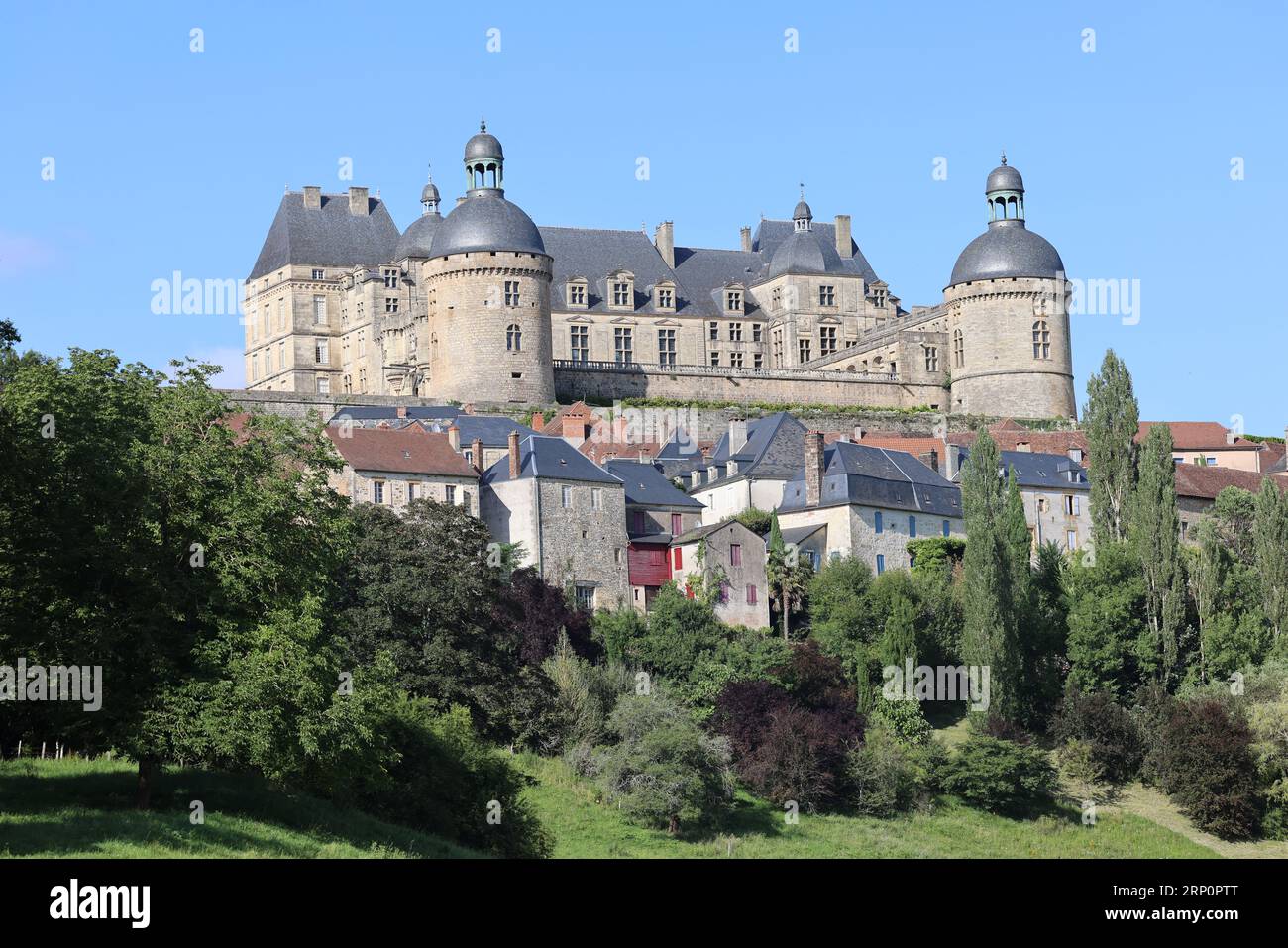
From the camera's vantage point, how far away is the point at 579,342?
90.1 metres

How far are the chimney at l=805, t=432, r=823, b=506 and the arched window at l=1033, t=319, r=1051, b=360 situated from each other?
27789mm

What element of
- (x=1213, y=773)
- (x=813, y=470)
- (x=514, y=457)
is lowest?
(x=1213, y=773)

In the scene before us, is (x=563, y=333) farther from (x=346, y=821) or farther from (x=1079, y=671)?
(x=346, y=821)

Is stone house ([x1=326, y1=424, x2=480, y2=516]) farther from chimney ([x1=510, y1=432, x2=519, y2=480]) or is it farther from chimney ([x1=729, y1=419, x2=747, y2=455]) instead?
chimney ([x1=729, y1=419, x2=747, y2=455])

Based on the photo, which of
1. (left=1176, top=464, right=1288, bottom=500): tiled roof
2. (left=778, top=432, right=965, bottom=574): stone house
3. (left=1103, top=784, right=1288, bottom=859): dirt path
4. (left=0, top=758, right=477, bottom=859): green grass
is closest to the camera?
(left=0, top=758, right=477, bottom=859): green grass

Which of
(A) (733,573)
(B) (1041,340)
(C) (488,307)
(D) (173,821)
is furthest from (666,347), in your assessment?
(D) (173,821)

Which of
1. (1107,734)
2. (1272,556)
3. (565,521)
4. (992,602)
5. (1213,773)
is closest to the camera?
(1213,773)

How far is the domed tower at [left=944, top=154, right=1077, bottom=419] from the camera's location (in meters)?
86.2

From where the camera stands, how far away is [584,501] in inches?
2317

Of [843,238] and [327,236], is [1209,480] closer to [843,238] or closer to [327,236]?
[843,238]

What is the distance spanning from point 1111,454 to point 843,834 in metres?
19.2

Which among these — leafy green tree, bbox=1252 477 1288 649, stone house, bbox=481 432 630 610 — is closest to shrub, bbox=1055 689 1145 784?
leafy green tree, bbox=1252 477 1288 649
